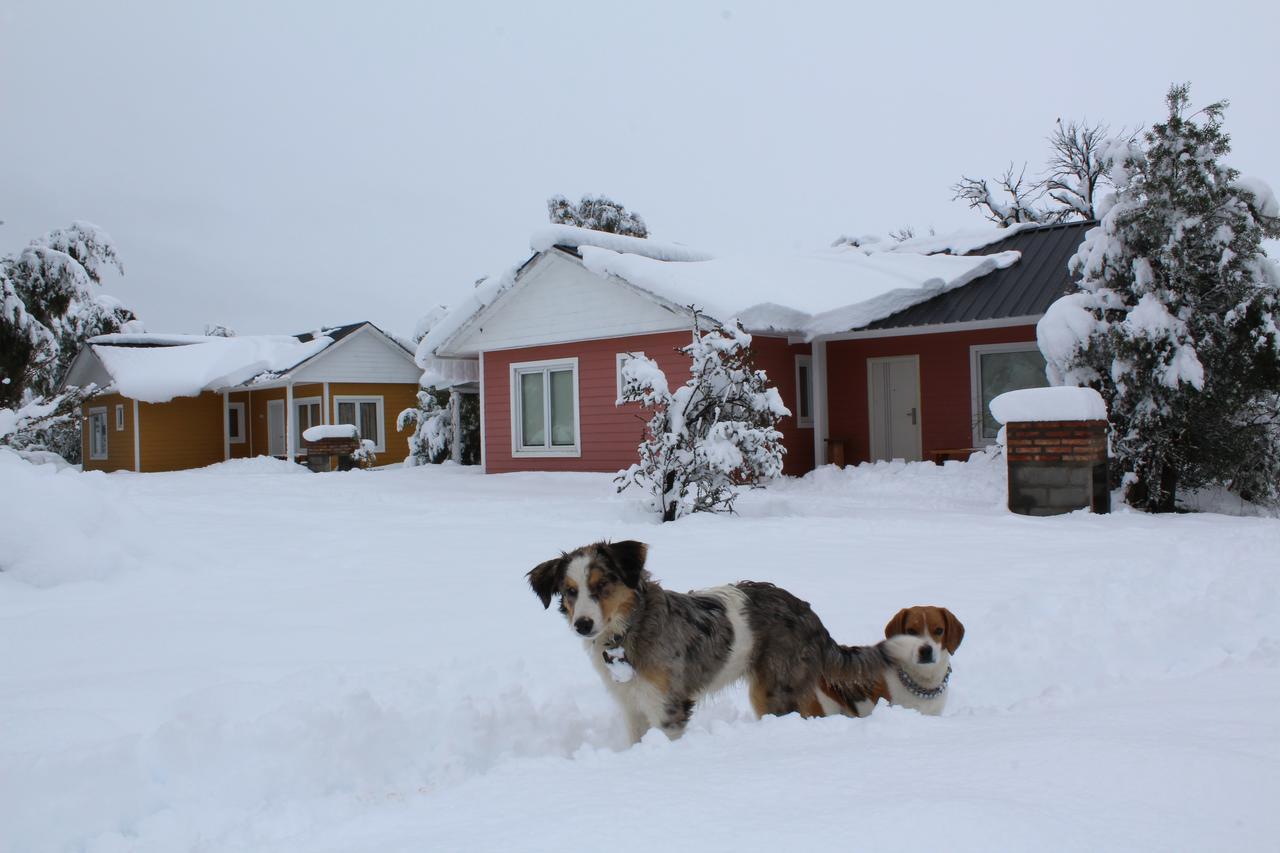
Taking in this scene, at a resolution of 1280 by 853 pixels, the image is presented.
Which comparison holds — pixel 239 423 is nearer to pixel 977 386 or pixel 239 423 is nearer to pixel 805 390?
pixel 805 390

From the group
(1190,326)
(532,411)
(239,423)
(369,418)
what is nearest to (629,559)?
(1190,326)

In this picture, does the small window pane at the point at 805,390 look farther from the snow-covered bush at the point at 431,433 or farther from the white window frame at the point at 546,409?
the snow-covered bush at the point at 431,433

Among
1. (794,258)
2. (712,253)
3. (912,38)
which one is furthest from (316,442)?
(912,38)

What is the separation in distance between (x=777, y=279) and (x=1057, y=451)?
299 inches

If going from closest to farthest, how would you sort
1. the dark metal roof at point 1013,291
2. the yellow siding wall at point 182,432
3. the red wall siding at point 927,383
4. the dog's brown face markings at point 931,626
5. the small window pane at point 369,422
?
the dog's brown face markings at point 931,626, the dark metal roof at point 1013,291, the red wall siding at point 927,383, the yellow siding wall at point 182,432, the small window pane at point 369,422

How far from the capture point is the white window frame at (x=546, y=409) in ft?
61.1

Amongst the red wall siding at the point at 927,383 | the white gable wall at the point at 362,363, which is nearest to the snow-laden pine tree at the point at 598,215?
the white gable wall at the point at 362,363

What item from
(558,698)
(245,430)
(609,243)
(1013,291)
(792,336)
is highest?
(609,243)

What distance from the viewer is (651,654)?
155 inches

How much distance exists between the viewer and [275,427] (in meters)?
30.7

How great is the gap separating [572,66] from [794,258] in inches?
310

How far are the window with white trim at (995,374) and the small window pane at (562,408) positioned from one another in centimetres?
732

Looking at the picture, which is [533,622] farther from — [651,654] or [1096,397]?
[1096,397]

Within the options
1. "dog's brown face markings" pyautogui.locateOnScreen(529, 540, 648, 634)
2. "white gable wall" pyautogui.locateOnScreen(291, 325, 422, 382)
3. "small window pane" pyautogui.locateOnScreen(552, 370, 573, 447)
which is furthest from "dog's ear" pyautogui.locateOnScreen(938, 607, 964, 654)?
"white gable wall" pyautogui.locateOnScreen(291, 325, 422, 382)
